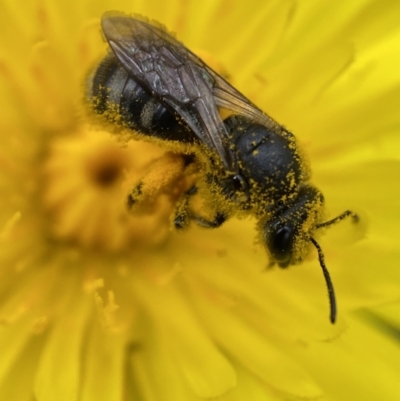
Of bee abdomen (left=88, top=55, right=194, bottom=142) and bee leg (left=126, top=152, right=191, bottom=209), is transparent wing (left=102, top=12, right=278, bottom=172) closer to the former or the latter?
bee abdomen (left=88, top=55, right=194, bottom=142)

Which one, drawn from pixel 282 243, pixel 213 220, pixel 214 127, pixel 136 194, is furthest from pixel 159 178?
pixel 282 243

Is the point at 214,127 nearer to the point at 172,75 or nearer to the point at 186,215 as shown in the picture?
the point at 172,75

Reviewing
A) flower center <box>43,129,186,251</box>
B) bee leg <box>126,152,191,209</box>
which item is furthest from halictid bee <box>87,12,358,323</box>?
flower center <box>43,129,186,251</box>

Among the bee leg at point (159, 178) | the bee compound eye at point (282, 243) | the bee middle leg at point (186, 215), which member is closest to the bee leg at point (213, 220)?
the bee middle leg at point (186, 215)

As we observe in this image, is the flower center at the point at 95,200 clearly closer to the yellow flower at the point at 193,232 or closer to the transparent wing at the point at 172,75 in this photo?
the yellow flower at the point at 193,232

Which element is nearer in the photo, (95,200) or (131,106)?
(131,106)

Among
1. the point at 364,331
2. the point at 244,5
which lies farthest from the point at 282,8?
the point at 364,331
